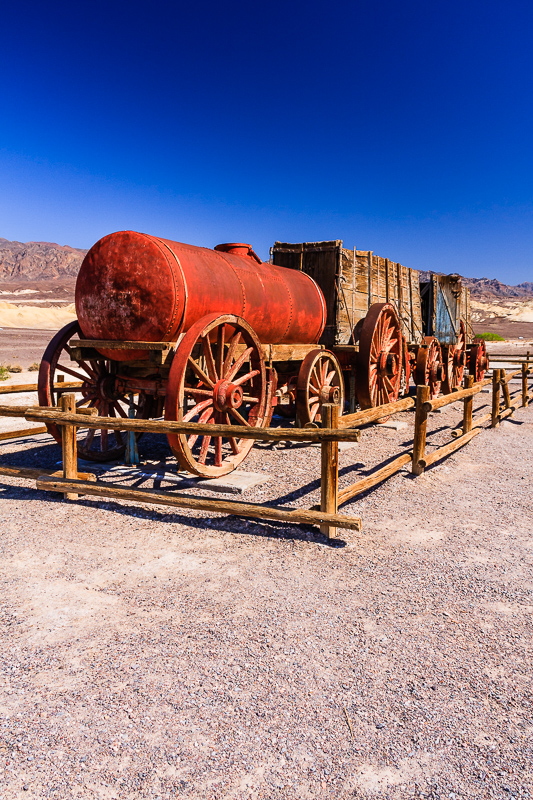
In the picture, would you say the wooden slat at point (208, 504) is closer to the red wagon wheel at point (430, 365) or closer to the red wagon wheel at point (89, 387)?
the red wagon wheel at point (89, 387)

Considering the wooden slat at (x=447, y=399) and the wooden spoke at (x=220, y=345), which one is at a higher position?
the wooden spoke at (x=220, y=345)

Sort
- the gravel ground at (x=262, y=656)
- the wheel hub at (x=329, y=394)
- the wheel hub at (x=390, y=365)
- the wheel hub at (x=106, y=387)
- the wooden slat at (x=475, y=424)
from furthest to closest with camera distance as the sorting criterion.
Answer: the wheel hub at (x=390, y=365) → the wooden slat at (x=475, y=424) → the wheel hub at (x=329, y=394) → the wheel hub at (x=106, y=387) → the gravel ground at (x=262, y=656)

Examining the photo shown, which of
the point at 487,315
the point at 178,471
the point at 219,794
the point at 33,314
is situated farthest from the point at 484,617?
the point at 487,315

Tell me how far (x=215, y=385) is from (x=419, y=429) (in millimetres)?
2518

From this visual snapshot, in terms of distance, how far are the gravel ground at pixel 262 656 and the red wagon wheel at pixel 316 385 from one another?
2.58 m

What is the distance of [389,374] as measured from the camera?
32.8ft

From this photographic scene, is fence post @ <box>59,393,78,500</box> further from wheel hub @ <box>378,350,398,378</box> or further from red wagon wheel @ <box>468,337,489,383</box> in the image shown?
red wagon wheel @ <box>468,337,489,383</box>

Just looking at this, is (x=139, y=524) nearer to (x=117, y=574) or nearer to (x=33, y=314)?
(x=117, y=574)

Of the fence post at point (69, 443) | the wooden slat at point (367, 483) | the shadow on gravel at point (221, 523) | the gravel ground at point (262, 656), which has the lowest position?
the gravel ground at point (262, 656)

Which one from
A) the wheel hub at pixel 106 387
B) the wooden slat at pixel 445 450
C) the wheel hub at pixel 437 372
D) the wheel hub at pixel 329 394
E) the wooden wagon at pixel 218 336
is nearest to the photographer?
the wooden wagon at pixel 218 336

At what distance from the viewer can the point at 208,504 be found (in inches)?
190

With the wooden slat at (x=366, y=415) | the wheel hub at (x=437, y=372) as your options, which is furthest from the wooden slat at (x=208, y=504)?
the wheel hub at (x=437, y=372)

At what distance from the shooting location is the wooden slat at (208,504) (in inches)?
177

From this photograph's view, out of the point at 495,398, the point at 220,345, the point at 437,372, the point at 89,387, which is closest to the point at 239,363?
the point at 220,345
